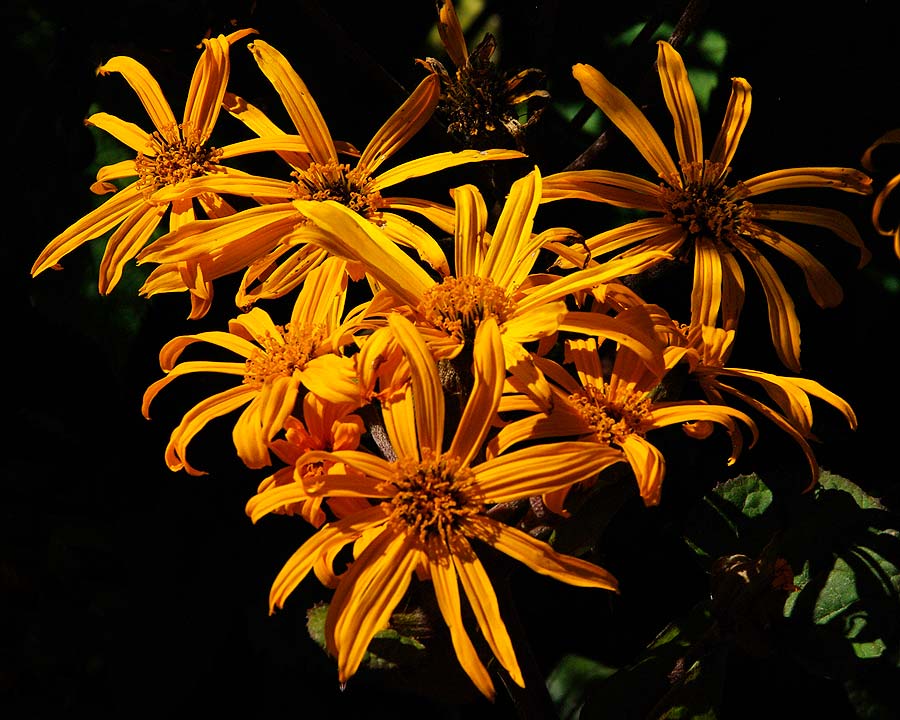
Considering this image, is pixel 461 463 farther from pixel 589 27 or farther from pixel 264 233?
pixel 589 27

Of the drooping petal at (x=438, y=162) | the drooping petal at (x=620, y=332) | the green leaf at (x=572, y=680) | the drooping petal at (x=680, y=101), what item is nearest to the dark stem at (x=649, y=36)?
the drooping petal at (x=680, y=101)

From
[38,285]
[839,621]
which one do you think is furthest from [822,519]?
[38,285]

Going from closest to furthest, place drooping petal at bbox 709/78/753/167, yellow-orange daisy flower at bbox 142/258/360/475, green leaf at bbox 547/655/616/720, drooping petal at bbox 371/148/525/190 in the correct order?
1. yellow-orange daisy flower at bbox 142/258/360/475
2. drooping petal at bbox 371/148/525/190
3. drooping petal at bbox 709/78/753/167
4. green leaf at bbox 547/655/616/720

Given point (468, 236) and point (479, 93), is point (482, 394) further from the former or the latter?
point (479, 93)

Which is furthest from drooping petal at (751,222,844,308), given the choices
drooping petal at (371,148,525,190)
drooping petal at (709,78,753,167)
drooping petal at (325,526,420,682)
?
drooping petal at (325,526,420,682)

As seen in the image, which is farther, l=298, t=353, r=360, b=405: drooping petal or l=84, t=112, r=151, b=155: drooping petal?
l=84, t=112, r=151, b=155: drooping petal

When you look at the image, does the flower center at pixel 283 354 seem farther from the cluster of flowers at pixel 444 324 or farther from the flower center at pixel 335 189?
the flower center at pixel 335 189

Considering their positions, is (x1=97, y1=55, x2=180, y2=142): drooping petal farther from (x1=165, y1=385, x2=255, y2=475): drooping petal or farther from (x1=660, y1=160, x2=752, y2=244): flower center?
(x1=660, y1=160, x2=752, y2=244): flower center
